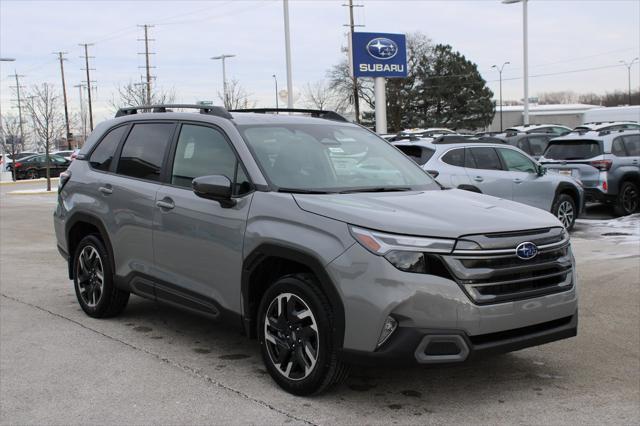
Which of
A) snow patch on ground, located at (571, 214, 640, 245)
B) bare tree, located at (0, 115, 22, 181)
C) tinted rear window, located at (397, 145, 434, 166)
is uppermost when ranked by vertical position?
bare tree, located at (0, 115, 22, 181)

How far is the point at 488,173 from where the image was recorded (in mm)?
11789

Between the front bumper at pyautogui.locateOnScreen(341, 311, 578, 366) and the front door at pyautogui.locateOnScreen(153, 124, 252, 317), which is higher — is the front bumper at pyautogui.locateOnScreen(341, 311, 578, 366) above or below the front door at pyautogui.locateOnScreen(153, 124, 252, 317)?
below

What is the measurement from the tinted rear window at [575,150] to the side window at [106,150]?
1041cm

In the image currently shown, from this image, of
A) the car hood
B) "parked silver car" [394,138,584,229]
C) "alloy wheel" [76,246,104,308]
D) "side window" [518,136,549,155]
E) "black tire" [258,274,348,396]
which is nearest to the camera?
the car hood

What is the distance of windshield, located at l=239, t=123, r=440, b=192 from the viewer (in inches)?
190

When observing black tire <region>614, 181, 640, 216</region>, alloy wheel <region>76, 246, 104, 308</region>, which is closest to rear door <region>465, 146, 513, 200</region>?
black tire <region>614, 181, 640, 216</region>

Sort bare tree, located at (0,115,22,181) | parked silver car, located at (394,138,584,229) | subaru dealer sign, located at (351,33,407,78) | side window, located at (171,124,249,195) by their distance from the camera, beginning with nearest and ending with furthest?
side window, located at (171,124,249,195) → parked silver car, located at (394,138,584,229) → subaru dealer sign, located at (351,33,407,78) → bare tree, located at (0,115,22,181)

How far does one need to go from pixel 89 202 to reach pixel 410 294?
12.0 feet

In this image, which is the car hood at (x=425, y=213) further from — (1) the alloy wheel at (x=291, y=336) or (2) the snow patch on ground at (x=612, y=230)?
(2) the snow patch on ground at (x=612, y=230)

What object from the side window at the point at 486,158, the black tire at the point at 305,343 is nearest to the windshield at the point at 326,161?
the black tire at the point at 305,343

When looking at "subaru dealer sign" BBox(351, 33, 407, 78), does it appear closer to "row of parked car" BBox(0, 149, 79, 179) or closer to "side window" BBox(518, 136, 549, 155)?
"side window" BBox(518, 136, 549, 155)

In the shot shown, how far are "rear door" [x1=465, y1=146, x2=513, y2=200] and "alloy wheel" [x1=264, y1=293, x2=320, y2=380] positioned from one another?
774 cm

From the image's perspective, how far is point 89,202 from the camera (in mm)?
6328

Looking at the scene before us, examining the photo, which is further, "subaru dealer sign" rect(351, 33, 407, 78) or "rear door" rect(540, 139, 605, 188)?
"subaru dealer sign" rect(351, 33, 407, 78)
